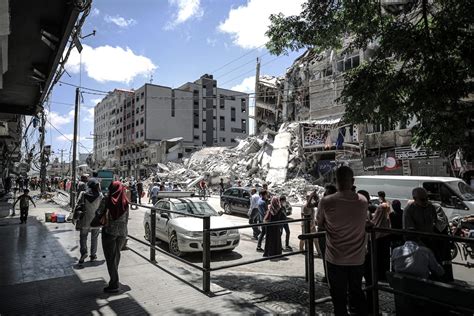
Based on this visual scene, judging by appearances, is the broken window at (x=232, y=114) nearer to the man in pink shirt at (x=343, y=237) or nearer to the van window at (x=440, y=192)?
the van window at (x=440, y=192)

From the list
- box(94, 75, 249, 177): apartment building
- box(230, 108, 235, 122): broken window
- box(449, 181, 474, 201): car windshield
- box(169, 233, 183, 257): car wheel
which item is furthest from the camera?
box(230, 108, 235, 122): broken window

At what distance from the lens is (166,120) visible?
7444 cm

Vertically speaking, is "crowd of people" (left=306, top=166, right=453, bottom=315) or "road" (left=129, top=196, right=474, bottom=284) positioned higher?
"crowd of people" (left=306, top=166, right=453, bottom=315)

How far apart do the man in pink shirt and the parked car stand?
48.3 feet

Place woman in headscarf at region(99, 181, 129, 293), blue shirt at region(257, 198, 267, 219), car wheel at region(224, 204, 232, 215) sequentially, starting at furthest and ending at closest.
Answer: car wheel at region(224, 204, 232, 215) < blue shirt at region(257, 198, 267, 219) < woman in headscarf at region(99, 181, 129, 293)

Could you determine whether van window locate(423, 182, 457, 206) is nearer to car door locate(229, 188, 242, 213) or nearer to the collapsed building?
the collapsed building

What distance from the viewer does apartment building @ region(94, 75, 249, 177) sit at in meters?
72.4

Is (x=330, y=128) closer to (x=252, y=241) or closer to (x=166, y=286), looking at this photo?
(x=252, y=241)

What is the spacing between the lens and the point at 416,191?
6016 millimetres

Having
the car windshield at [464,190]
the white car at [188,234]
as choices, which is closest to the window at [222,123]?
the car windshield at [464,190]

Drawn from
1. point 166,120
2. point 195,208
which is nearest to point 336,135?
point 195,208

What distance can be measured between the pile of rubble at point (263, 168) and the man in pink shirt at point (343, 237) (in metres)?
22.3

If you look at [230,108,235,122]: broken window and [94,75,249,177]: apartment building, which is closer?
[94,75,249,177]: apartment building

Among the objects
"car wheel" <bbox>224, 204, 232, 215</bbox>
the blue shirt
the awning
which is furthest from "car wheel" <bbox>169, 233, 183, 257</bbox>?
"car wheel" <bbox>224, 204, 232, 215</bbox>
